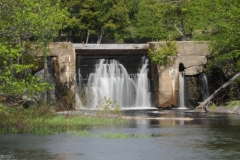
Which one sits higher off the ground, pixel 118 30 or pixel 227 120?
pixel 118 30

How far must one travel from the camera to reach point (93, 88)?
4481 cm

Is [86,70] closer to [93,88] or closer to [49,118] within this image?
[93,88]

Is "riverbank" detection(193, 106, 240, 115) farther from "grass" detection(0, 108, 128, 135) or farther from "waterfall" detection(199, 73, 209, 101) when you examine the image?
"grass" detection(0, 108, 128, 135)

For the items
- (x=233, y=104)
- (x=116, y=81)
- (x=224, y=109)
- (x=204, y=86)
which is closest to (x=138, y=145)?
(x=224, y=109)

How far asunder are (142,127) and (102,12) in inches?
1818

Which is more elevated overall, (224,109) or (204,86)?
(204,86)

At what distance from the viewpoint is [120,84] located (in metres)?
45.5

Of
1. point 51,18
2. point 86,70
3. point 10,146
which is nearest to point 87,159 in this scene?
point 10,146

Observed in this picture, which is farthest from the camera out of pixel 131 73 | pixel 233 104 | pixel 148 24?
pixel 148 24

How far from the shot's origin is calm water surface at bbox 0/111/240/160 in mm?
20234

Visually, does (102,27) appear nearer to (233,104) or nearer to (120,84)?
(120,84)

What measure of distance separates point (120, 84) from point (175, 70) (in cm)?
457

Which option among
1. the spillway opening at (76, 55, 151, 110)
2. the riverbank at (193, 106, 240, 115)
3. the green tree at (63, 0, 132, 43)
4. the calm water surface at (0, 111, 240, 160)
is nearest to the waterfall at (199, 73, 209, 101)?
the spillway opening at (76, 55, 151, 110)

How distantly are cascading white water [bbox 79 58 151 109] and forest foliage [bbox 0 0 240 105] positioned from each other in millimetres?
4557
